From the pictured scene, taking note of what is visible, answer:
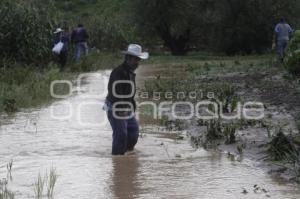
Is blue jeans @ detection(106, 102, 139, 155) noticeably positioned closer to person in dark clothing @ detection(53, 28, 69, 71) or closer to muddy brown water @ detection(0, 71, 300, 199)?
muddy brown water @ detection(0, 71, 300, 199)

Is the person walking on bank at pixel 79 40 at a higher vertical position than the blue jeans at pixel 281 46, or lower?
higher

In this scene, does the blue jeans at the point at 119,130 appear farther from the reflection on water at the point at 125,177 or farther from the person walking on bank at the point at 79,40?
the person walking on bank at the point at 79,40

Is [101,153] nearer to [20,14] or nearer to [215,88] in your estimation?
[215,88]

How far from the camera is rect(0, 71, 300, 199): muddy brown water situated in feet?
24.8

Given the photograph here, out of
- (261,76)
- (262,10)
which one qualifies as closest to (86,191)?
(261,76)

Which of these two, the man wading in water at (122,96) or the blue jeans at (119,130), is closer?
the man wading in water at (122,96)

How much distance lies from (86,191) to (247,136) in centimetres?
395

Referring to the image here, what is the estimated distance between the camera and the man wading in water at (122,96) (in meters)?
9.55

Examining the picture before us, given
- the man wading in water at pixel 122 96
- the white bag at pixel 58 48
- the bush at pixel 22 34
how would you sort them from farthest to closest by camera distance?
the white bag at pixel 58 48 < the bush at pixel 22 34 < the man wading in water at pixel 122 96

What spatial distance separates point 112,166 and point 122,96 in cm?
102

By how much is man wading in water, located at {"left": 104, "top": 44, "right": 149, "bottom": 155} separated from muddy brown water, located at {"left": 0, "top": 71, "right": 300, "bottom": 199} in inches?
11.9

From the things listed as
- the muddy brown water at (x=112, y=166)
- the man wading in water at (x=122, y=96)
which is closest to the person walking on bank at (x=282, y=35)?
the muddy brown water at (x=112, y=166)

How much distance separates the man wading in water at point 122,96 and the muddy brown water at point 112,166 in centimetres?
30

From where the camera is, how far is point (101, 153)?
10109mm
